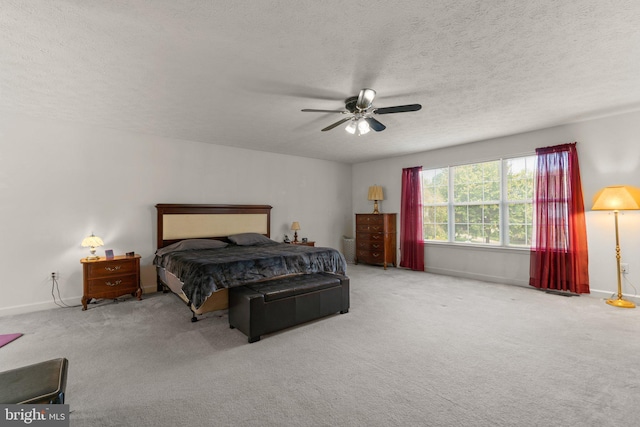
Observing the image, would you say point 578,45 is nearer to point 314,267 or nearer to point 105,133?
point 314,267

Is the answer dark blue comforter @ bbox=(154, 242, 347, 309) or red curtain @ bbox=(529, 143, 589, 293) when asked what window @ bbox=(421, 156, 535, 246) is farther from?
dark blue comforter @ bbox=(154, 242, 347, 309)

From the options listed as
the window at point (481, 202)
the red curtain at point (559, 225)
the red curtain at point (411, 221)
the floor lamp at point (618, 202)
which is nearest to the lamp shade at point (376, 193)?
the red curtain at point (411, 221)

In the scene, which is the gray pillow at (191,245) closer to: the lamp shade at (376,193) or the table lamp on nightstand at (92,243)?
the table lamp on nightstand at (92,243)

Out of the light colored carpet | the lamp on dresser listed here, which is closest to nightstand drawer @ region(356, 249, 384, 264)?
the lamp on dresser

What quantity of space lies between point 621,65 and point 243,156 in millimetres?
5353

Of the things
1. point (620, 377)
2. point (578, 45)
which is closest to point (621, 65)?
point (578, 45)

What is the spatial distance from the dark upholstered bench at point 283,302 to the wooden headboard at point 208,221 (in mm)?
2241

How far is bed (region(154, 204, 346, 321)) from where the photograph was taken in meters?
3.28

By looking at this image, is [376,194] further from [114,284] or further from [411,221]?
[114,284]

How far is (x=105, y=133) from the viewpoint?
4395 millimetres

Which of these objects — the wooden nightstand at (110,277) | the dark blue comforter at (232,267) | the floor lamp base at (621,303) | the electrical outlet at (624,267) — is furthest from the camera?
the electrical outlet at (624,267)

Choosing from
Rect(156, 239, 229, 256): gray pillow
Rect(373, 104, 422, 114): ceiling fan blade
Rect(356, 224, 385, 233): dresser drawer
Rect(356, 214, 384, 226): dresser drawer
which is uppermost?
Rect(373, 104, 422, 114): ceiling fan blade

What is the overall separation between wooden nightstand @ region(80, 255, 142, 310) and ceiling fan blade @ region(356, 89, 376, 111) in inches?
146

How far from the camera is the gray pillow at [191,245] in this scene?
4496mm
